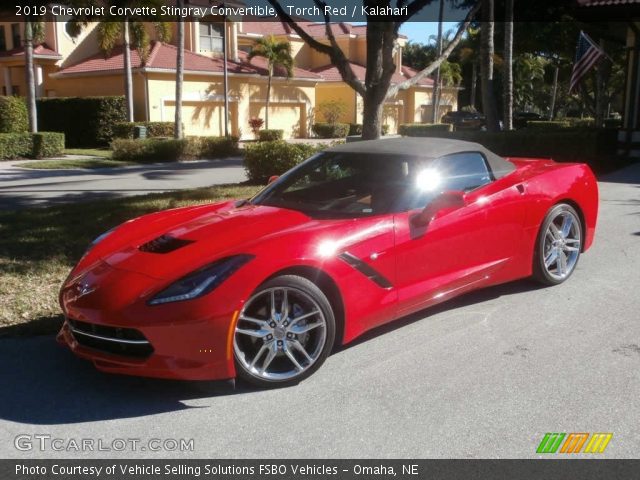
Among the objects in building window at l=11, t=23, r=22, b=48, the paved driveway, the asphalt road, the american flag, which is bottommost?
the asphalt road

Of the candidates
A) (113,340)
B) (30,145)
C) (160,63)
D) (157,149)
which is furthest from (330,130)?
(113,340)

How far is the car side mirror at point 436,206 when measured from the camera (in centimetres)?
458

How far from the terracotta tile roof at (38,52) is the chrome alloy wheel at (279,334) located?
33570 millimetres

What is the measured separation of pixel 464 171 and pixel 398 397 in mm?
2163

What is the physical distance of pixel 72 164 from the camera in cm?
2133

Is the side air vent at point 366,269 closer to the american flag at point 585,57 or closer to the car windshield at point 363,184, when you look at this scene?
the car windshield at point 363,184

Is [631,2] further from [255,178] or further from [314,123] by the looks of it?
[314,123]

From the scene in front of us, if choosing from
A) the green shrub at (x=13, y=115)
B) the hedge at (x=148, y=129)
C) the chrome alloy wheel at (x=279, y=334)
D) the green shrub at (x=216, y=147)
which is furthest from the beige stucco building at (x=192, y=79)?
the chrome alloy wheel at (x=279, y=334)

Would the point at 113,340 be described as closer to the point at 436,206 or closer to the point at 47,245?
the point at 436,206

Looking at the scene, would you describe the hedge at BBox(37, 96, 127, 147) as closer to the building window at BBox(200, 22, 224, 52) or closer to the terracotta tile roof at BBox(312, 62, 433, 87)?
the building window at BBox(200, 22, 224, 52)

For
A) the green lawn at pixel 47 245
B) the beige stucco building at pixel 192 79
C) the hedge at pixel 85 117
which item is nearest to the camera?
the green lawn at pixel 47 245

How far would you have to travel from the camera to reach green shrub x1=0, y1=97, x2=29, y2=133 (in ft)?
84.6

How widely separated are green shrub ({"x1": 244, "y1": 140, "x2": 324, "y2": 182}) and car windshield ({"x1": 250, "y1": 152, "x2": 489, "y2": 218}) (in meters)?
8.10

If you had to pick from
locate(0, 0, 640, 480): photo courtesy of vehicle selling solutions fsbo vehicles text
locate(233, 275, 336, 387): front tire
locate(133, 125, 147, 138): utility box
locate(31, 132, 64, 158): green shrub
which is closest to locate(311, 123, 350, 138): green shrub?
locate(133, 125, 147, 138): utility box
